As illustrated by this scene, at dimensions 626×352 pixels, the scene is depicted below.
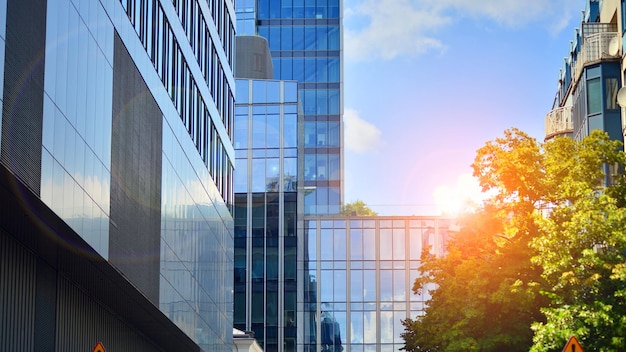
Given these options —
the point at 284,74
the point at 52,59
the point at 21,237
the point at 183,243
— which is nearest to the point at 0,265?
the point at 21,237

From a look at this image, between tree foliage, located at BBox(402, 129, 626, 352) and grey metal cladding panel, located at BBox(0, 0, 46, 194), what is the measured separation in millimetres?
19854

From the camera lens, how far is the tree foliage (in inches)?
1441

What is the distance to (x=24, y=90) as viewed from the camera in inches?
833

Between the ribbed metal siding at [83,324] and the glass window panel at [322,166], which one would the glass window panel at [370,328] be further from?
the ribbed metal siding at [83,324]

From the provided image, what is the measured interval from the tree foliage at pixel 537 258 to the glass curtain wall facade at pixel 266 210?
36136 millimetres

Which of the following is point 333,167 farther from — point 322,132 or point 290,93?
point 290,93

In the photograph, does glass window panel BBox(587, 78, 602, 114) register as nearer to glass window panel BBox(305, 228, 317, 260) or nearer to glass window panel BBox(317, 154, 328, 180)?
glass window panel BBox(305, 228, 317, 260)

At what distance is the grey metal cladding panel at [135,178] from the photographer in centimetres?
2952

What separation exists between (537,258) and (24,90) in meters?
21.2

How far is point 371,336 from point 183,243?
38640mm

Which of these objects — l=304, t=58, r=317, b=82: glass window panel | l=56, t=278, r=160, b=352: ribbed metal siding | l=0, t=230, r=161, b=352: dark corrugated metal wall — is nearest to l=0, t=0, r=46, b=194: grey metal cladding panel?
l=0, t=230, r=161, b=352: dark corrugated metal wall

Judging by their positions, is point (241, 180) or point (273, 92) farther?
point (273, 92)

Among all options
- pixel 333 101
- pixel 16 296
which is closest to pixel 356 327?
pixel 333 101

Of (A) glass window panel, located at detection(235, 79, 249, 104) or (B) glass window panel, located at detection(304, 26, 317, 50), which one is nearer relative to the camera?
(A) glass window panel, located at detection(235, 79, 249, 104)
